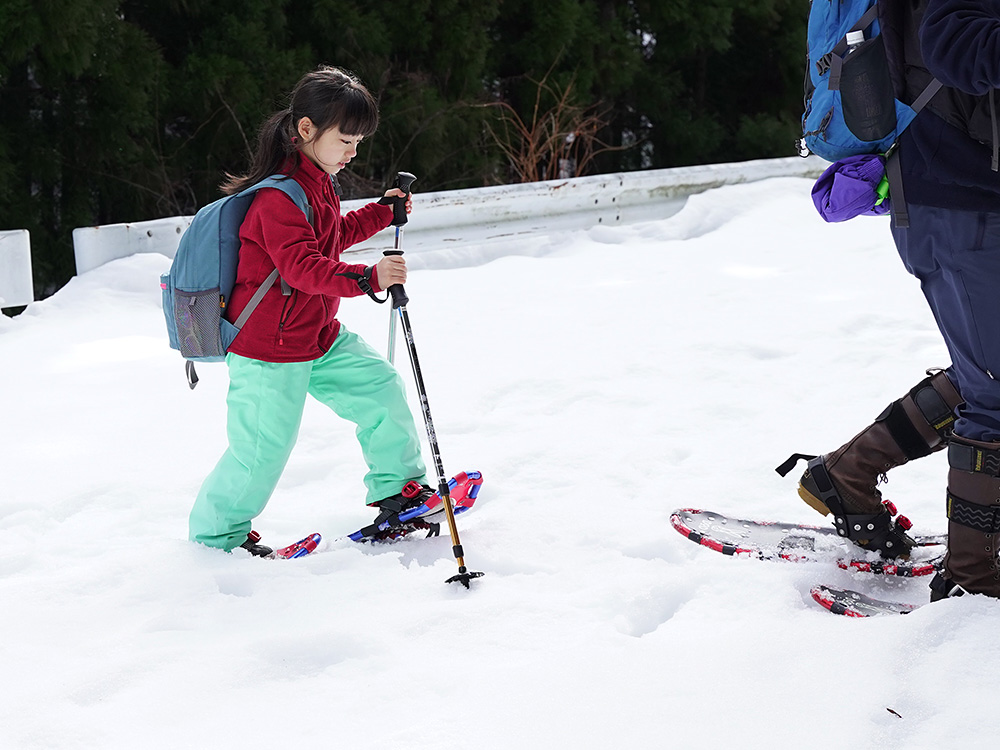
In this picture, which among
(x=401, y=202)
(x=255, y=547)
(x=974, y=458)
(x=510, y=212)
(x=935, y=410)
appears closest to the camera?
(x=974, y=458)

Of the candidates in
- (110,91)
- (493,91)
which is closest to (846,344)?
(110,91)

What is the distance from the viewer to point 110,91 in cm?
923

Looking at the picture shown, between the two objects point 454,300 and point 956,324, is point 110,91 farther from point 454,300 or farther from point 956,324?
point 956,324

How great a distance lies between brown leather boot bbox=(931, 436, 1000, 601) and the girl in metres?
1.55

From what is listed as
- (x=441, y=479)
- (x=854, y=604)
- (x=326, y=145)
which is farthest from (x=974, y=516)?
(x=326, y=145)

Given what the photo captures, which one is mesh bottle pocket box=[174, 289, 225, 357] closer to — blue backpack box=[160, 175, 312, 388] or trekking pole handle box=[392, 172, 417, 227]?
blue backpack box=[160, 175, 312, 388]

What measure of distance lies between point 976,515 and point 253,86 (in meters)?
8.33

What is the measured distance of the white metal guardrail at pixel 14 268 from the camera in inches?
233

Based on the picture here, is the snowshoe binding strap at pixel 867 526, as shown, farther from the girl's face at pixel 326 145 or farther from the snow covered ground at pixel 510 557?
the girl's face at pixel 326 145

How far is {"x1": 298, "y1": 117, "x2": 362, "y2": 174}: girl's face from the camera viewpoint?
3.10m

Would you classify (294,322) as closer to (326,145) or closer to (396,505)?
(326,145)

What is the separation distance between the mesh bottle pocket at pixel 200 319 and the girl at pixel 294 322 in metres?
0.06

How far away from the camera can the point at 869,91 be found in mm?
2449

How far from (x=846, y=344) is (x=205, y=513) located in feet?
10.6
